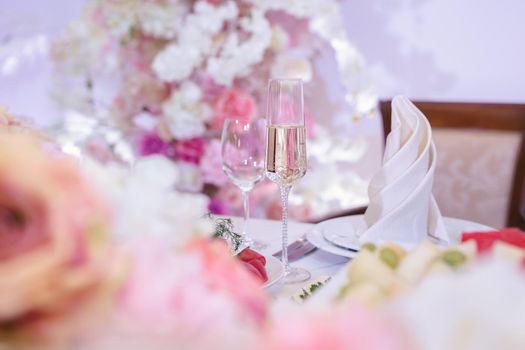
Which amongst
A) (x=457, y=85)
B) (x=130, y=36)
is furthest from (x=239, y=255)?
(x=457, y=85)

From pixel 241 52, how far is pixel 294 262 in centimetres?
116

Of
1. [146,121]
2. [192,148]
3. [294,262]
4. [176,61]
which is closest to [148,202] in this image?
[294,262]

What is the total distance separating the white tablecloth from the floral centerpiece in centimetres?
77

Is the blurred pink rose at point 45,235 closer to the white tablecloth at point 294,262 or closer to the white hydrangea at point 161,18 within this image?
the white tablecloth at point 294,262

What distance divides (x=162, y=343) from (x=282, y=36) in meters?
2.04

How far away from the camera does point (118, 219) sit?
42 cm

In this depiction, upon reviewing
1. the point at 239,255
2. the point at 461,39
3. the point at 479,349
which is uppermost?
the point at 461,39

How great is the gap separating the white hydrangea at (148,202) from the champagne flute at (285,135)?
0.74 metres

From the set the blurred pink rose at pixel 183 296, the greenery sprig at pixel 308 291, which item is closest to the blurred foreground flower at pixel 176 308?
the blurred pink rose at pixel 183 296

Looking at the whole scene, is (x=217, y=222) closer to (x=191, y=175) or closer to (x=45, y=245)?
(x=45, y=245)

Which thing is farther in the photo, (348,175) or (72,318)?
(348,175)

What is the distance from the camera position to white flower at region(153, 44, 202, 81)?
2168mm

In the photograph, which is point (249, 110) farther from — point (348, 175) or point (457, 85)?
point (457, 85)

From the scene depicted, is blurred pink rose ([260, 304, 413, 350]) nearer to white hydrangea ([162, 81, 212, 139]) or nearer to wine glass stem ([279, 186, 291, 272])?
wine glass stem ([279, 186, 291, 272])
